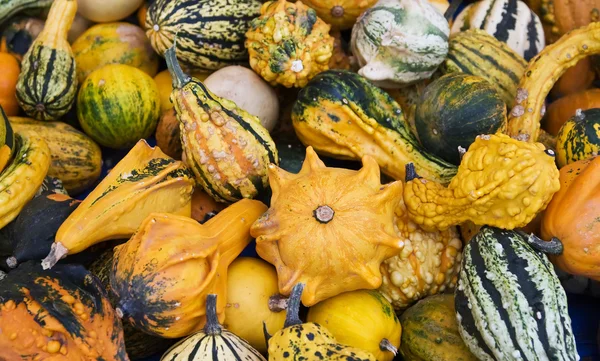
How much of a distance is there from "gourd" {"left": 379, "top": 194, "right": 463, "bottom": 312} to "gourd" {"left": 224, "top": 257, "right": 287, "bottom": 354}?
405 mm

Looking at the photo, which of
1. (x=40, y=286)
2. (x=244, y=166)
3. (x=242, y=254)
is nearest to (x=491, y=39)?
(x=244, y=166)

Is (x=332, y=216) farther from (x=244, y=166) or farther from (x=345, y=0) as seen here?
(x=345, y=0)

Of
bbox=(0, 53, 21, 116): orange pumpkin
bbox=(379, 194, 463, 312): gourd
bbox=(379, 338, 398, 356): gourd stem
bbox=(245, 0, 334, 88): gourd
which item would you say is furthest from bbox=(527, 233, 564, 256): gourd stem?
bbox=(0, 53, 21, 116): orange pumpkin

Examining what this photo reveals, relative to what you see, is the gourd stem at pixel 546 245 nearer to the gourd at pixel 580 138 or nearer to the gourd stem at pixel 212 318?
the gourd at pixel 580 138

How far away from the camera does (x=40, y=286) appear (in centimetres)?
175

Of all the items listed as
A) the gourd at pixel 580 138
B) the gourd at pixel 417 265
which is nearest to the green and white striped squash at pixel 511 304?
the gourd at pixel 417 265

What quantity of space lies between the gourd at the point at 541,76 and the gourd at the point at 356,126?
36 centimetres

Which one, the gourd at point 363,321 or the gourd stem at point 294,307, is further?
the gourd at point 363,321

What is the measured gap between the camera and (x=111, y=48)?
2.70 meters

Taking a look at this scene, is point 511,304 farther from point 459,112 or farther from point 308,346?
point 459,112

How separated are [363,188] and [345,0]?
1.02 m

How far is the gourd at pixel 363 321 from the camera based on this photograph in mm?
1852

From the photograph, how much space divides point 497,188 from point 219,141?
950mm

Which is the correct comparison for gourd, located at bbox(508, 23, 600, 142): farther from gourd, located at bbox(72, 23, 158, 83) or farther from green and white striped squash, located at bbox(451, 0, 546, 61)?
gourd, located at bbox(72, 23, 158, 83)
